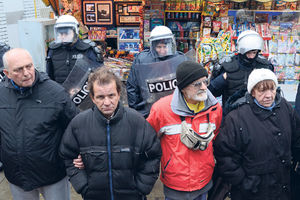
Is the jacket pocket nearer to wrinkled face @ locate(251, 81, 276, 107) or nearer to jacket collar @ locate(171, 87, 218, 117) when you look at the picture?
jacket collar @ locate(171, 87, 218, 117)

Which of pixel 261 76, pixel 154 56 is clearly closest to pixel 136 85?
pixel 154 56

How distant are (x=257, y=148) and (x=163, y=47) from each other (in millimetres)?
1765

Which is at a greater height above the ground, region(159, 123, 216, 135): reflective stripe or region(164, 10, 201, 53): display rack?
region(164, 10, 201, 53): display rack

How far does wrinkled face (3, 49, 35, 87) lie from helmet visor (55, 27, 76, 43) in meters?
1.59

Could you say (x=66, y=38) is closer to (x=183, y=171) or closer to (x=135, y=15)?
(x=183, y=171)

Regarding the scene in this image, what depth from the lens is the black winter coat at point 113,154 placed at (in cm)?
222

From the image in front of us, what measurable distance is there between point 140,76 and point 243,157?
1.52 metres

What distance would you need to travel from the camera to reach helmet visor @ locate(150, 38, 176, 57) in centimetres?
361

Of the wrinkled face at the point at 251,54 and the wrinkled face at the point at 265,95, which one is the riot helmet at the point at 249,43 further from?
the wrinkled face at the point at 265,95

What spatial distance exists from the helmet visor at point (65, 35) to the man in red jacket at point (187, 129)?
79.2 inches

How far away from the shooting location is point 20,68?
238 cm

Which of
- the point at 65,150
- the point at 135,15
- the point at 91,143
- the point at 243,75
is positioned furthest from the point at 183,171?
the point at 135,15

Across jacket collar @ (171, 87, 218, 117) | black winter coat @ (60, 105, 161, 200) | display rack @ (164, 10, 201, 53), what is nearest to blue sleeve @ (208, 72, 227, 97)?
jacket collar @ (171, 87, 218, 117)

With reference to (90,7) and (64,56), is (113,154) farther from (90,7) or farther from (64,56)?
(90,7)
